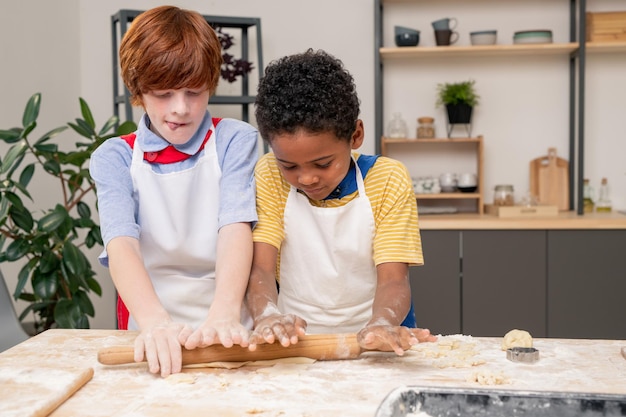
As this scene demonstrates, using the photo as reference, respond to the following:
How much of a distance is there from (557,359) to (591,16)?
2.59 m

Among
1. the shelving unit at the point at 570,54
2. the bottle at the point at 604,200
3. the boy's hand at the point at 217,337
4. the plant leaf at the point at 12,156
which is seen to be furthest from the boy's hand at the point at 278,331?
the bottle at the point at 604,200

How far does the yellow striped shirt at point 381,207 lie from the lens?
52.0 inches

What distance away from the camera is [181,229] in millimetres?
1373

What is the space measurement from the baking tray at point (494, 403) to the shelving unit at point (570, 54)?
8.36 ft

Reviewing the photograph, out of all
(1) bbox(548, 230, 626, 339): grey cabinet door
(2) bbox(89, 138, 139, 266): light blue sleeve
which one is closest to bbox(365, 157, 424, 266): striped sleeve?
(2) bbox(89, 138, 139, 266): light blue sleeve

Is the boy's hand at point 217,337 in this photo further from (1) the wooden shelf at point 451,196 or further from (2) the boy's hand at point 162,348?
(1) the wooden shelf at point 451,196

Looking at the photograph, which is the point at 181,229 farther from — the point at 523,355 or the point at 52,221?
the point at 52,221

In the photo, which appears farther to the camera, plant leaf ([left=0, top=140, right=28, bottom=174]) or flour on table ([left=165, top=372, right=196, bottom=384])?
plant leaf ([left=0, top=140, right=28, bottom=174])

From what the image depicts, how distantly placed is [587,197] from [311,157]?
257 centimetres

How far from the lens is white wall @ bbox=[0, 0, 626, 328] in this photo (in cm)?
341

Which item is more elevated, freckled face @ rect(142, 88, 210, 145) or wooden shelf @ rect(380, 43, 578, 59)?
wooden shelf @ rect(380, 43, 578, 59)

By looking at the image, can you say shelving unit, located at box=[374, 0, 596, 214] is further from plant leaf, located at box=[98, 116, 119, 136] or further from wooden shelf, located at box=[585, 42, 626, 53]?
plant leaf, located at box=[98, 116, 119, 136]

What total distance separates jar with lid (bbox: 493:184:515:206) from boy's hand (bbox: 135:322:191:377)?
244 cm

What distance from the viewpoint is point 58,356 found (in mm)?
1167
